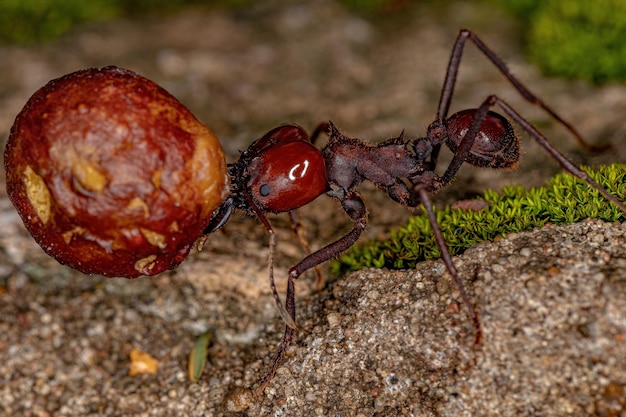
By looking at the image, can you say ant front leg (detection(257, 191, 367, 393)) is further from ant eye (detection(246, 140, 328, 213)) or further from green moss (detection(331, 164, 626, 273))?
ant eye (detection(246, 140, 328, 213))

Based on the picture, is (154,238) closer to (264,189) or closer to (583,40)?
(264,189)

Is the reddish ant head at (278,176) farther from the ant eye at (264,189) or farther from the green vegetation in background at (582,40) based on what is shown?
the green vegetation in background at (582,40)

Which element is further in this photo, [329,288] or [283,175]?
[329,288]

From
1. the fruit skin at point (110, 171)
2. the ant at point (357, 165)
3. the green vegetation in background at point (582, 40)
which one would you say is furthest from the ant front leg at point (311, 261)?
the green vegetation in background at point (582, 40)

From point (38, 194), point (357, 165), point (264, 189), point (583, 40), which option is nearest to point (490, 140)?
point (357, 165)

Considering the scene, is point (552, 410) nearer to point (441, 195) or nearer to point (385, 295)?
point (385, 295)

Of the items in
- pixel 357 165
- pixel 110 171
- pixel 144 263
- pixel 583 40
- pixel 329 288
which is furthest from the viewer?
pixel 583 40

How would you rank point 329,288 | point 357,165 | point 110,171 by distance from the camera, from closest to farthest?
1. point 110,171
2. point 329,288
3. point 357,165
